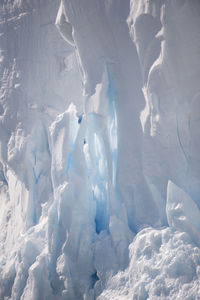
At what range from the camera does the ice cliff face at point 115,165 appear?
2477mm

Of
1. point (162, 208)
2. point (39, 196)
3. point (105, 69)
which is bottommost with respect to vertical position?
point (162, 208)

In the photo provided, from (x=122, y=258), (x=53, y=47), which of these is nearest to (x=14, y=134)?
(x=53, y=47)

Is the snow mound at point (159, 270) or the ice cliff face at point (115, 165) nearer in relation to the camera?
the snow mound at point (159, 270)

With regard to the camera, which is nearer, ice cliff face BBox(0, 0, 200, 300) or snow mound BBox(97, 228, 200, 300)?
snow mound BBox(97, 228, 200, 300)

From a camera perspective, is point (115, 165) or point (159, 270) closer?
point (159, 270)

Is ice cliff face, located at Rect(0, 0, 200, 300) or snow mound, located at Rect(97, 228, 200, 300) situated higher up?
ice cliff face, located at Rect(0, 0, 200, 300)

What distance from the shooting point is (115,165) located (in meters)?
3.10

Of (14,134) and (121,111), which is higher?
(14,134)

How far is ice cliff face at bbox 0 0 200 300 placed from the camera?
2.48 metres

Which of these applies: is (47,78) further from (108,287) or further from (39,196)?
(108,287)

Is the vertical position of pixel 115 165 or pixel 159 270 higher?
pixel 115 165

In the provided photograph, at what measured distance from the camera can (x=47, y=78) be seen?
14.0ft

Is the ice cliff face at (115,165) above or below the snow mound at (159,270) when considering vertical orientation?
above

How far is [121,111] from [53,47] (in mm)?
1656
